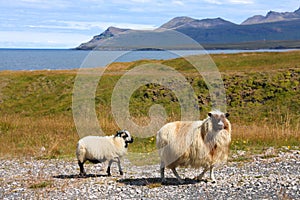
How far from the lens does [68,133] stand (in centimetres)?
2330

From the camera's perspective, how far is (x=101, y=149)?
46.4 feet

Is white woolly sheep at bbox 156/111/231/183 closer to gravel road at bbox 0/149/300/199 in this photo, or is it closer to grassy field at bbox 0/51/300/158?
gravel road at bbox 0/149/300/199

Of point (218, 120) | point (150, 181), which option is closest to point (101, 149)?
point (150, 181)

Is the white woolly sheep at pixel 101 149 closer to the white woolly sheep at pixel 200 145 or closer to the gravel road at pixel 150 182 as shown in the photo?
the gravel road at pixel 150 182

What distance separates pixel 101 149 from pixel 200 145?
3291 millimetres

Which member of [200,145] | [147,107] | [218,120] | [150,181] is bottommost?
[147,107]

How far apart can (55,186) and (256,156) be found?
25.5 ft

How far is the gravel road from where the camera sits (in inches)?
456

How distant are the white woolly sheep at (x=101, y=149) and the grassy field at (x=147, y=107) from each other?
4.34m

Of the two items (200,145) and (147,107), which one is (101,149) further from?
(147,107)

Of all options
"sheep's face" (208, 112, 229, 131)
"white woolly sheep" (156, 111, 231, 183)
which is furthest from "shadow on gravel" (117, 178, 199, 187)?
"sheep's face" (208, 112, 229, 131)

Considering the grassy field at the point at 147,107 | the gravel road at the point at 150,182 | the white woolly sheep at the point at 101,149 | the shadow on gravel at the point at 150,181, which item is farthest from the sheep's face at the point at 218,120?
the grassy field at the point at 147,107

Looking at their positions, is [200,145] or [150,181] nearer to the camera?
[200,145]

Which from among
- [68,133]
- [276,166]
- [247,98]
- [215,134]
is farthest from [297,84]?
[215,134]
